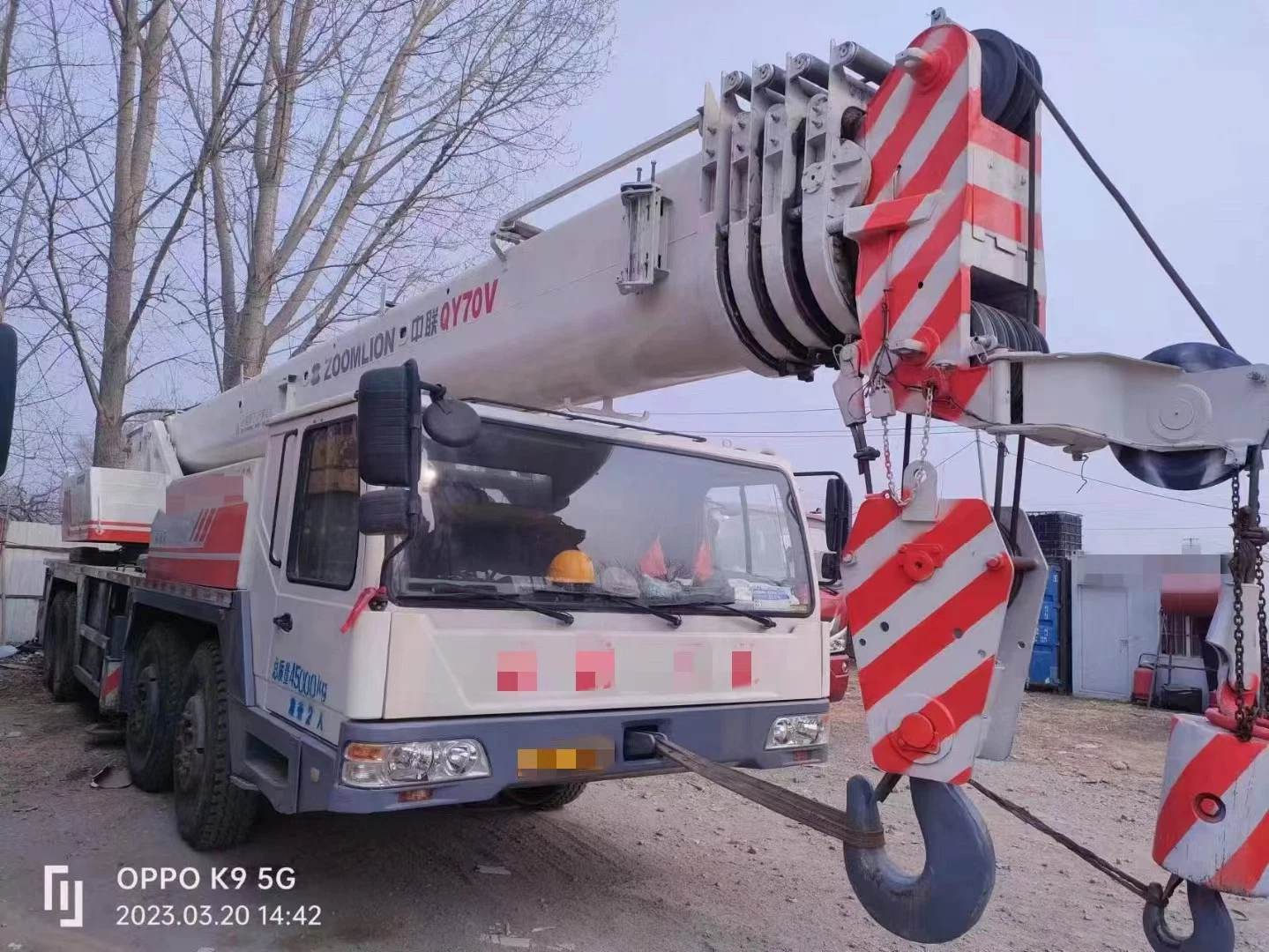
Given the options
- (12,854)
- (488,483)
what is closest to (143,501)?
(12,854)

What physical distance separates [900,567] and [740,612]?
1.49m

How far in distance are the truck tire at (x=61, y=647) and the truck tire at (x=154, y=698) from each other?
300 cm

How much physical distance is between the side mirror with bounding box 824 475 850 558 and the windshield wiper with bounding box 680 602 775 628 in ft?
1.67

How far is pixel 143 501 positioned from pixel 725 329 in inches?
239

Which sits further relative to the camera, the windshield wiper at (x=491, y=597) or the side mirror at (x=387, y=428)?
the windshield wiper at (x=491, y=597)

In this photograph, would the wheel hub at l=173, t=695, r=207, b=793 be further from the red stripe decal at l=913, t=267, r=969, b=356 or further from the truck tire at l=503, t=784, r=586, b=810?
the red stripe decal at l=913, t=267, r=969, b=356

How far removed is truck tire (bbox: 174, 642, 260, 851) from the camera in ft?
14.2

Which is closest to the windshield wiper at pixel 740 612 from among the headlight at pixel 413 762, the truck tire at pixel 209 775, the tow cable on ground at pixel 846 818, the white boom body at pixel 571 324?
the tow cable on ground at pixel 846 818

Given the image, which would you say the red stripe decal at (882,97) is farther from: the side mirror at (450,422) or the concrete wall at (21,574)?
the concrete wall at (21,574)

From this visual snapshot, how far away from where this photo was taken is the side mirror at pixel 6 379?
2.49 m

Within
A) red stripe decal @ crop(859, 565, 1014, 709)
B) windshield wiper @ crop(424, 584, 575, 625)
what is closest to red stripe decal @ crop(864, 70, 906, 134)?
red stripe decal @ crop(859, 565, 1014, 709)

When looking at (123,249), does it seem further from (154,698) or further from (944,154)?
(944,154)

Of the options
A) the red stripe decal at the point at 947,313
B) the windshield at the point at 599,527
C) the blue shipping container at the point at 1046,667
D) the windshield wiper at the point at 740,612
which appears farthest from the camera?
Answer: the blue shipping container at the point at 1046,667

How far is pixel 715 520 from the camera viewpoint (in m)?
4.25
